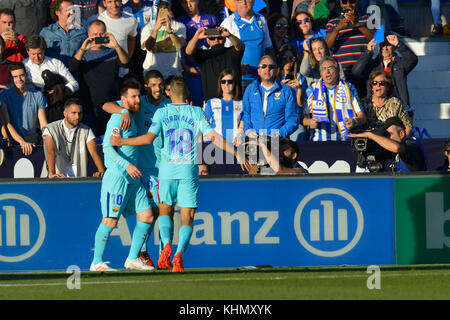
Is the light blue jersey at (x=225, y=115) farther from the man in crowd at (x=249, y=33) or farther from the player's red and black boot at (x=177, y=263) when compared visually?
the player's red and black boot at (x=177, y=263)

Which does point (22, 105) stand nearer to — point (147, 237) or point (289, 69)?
point (147, 237)

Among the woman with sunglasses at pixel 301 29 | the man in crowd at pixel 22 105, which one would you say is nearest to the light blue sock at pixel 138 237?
the man in crowd at pixel 22 105

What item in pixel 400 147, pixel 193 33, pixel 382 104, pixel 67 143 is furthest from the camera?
pixel 193 33

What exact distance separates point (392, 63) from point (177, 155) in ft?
17.6

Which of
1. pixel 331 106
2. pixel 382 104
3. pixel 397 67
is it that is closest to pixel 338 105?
pixel 331 106

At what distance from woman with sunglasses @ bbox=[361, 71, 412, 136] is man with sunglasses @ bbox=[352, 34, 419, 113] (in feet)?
3.72

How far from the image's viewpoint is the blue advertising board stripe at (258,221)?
434 inches

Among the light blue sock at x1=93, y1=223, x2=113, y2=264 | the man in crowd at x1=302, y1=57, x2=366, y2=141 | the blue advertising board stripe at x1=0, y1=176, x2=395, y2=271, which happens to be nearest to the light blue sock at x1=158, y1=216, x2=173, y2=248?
the light blue sock at x1=93, y1=223, x2=113, y2=264

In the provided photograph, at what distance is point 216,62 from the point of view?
45.5 ft

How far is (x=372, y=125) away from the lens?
12641 millimetres

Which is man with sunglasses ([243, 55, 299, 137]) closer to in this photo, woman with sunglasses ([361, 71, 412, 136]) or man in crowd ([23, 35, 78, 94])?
woman with sunglasses ([361, 71, 412, 136])

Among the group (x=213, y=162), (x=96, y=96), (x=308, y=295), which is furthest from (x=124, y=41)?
(x=308, y=295)
